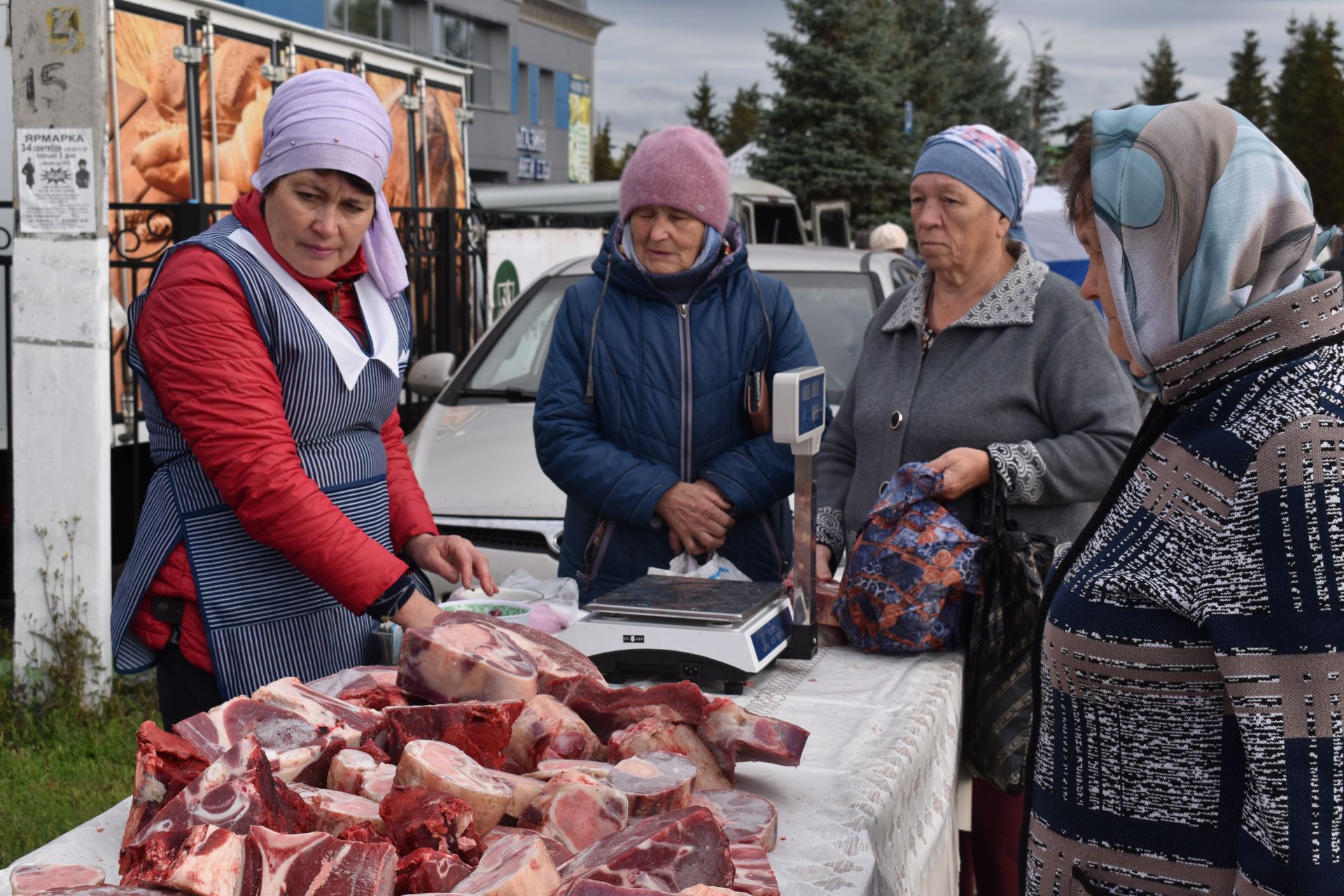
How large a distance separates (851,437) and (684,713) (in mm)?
1518

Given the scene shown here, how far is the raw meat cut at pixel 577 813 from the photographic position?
1.75 m

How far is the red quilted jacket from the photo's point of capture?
96.7 inches

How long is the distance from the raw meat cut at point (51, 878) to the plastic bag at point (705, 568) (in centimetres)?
179

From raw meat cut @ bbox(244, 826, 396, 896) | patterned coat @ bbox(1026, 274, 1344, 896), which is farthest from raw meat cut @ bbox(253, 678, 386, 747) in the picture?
patterned coat @ bbox(1026, 274, 1344, 896)

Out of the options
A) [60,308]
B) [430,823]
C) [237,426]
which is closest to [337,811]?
[430,823]

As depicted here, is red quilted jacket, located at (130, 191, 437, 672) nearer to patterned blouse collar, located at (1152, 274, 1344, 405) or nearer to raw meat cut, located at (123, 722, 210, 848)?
raw meat cut, located at (123, 722, 210, 848)

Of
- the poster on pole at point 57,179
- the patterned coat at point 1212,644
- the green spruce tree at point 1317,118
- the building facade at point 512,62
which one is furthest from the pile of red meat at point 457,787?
the green spruce tree at point 1317,118

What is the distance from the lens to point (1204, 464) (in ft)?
5.59

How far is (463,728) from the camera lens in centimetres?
194

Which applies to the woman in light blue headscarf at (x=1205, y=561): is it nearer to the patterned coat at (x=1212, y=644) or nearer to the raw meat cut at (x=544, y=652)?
the patterned coat at (x=1212, y=644)

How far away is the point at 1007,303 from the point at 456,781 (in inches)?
78.9

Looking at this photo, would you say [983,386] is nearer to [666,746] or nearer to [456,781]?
[666,746]

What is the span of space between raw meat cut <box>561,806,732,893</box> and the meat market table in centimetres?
19

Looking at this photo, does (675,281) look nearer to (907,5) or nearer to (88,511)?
(88,511)
